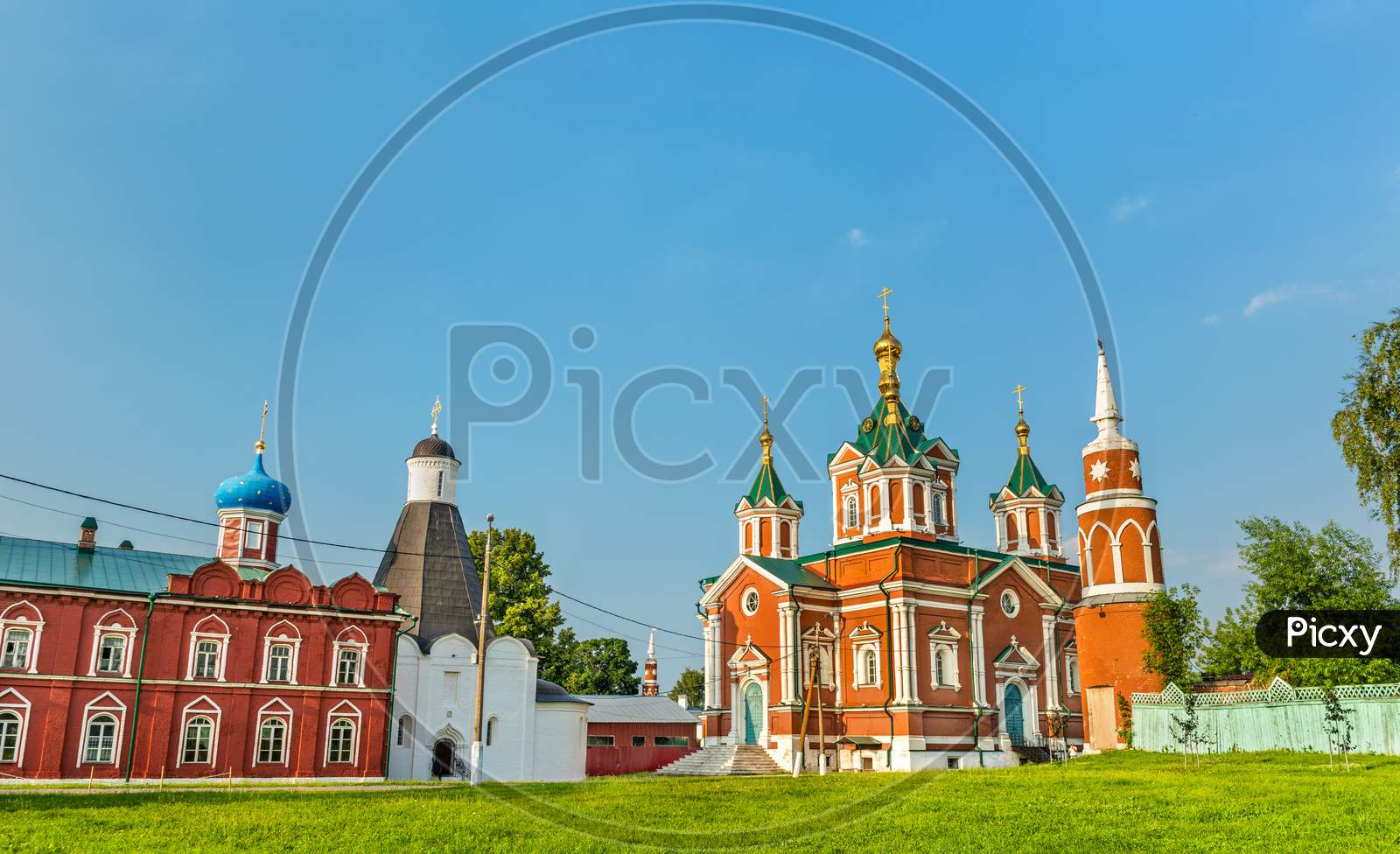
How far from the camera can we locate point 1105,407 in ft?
114

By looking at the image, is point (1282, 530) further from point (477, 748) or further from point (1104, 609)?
point (477, 748)

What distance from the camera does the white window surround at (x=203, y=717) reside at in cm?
2889

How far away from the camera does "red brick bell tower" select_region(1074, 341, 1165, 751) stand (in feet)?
104

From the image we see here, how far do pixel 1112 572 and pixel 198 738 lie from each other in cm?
2754

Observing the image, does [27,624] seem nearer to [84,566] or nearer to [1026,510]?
[84,566]

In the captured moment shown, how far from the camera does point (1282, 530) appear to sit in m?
34.6

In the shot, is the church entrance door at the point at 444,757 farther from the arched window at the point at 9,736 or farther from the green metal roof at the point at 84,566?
the arched window at the point at 9,736

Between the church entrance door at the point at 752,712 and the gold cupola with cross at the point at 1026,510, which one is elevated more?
the gold cupola with cross at the point at 1026,510

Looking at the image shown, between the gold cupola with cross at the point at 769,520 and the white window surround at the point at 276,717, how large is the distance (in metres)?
19.0

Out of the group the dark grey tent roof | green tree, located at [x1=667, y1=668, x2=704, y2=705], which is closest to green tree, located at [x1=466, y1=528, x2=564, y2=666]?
the dark grey tent roof

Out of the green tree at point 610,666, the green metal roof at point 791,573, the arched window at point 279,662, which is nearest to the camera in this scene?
the arched window at point 279,662

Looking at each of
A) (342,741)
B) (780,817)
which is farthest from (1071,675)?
(780,817)

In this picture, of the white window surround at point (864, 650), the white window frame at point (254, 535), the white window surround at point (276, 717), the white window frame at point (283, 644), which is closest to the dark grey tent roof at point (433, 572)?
the white window frame at point (254, 535)

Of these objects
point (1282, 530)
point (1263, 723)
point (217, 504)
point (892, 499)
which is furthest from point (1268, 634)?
point (217, 504)
